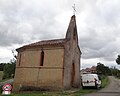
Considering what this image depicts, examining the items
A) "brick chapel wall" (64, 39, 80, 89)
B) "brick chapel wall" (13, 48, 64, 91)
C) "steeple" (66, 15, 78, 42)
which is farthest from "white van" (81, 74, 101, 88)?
"steeple" (66, 15, 78, 42)

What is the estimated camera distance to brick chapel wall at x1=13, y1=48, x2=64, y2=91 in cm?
2105

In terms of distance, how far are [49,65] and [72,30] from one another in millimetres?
5637

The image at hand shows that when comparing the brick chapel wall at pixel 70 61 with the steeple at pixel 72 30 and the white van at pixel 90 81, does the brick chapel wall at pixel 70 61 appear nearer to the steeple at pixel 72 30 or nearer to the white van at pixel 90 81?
the steeple at pixel 72 30

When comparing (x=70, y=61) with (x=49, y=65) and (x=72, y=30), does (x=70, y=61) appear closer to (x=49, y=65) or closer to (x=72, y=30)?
(x=49, y=65)

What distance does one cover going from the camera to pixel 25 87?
22.8m

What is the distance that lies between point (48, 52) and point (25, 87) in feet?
16.1

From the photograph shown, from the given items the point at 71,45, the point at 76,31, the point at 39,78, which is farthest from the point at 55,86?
the point at 76,31

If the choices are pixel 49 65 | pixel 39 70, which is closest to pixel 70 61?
pixel 49 65

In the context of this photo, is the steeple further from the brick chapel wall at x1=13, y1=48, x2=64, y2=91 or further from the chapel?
the brick chapel wall at x1=13, y1=48, x2=64, y2=91

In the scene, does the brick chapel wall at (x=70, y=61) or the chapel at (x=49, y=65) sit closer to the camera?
the chapel at (x=49, y=65)

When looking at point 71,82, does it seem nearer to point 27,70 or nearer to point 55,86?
point 55,86

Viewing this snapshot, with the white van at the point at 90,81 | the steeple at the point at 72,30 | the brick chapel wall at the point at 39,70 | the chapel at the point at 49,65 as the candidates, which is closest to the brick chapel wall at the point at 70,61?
the chapel at the point at 49,65

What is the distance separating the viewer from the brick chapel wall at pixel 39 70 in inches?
829

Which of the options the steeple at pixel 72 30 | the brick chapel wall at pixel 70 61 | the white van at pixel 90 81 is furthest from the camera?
the steeple at pixel 72 30
